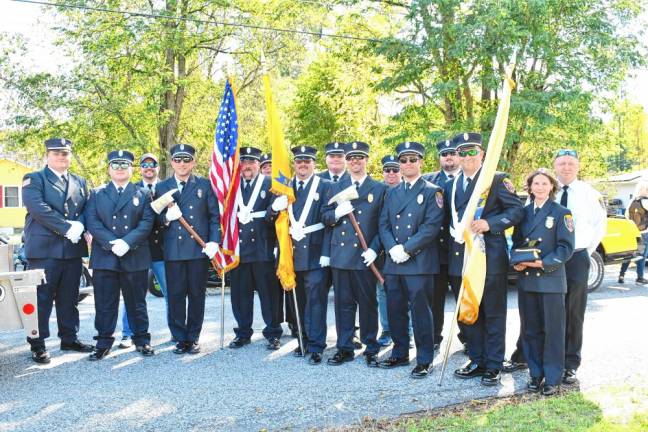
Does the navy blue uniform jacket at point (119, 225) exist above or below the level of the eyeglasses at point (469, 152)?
below

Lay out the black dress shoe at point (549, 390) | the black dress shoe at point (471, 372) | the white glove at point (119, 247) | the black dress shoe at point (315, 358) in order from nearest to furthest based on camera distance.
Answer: the black dress shoe at point (549, 390), the black dress shoe at point (471, 372), the black dress shoe at point (315, 358), the white glove at point (119, 247)

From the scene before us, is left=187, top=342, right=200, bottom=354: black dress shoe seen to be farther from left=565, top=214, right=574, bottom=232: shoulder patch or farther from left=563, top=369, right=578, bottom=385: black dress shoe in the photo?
left=565, top=214, right=574, bottom=232: shoulder patch

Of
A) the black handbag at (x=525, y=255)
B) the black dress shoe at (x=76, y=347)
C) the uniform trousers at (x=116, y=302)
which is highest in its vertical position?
the black handbag at (x=525, y=255)

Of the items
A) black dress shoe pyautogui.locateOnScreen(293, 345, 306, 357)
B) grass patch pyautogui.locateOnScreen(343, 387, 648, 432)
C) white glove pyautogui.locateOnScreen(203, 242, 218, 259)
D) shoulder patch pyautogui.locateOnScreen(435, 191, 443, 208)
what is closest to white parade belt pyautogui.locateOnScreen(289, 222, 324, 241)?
white glove pyautogui.locateOnScreen(203, 242, 218, 259)

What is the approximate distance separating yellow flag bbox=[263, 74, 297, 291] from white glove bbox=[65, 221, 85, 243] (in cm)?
190

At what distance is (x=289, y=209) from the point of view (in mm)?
6422

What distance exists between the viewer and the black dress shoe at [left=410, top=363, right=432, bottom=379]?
217 inches

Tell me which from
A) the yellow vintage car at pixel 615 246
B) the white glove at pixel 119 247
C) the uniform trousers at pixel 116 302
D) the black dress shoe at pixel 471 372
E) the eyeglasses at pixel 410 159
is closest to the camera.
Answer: the black dress shoe at pixel 471 372

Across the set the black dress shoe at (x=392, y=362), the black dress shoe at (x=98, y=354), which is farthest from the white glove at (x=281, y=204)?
the black dress shoe at (x=98, y=354)

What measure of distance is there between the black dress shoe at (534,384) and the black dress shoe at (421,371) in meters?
0.85

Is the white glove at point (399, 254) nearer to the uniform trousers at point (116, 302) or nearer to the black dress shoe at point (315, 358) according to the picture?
the black dress shoe at point (315, 358)

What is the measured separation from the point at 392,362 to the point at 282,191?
75.7 inches

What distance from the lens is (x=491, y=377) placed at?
531cm

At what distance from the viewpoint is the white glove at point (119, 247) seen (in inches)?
244
